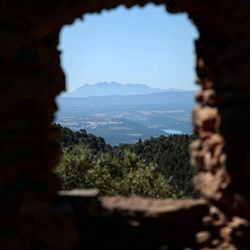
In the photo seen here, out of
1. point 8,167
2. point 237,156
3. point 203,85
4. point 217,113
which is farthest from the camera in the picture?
point 203,85

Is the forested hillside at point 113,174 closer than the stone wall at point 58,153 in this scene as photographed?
No

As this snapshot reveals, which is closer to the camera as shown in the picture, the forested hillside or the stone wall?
the stone wall

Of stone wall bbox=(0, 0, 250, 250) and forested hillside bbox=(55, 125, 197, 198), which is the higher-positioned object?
stone wall bbox=(0, 0, 250, 250)

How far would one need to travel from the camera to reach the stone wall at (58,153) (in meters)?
6.12

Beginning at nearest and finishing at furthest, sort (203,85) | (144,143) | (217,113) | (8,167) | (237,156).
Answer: (8,167)
(237,156)
(217,113)
(203,85)
(144,143)

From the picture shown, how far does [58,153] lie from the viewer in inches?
264

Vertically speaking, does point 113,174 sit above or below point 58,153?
below

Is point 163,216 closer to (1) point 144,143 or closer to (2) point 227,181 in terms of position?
(2) point 227,181

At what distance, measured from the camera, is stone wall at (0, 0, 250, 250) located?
6.12 meters

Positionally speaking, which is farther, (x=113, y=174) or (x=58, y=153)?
(x=113, y=174)

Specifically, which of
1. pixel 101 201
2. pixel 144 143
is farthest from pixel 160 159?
pixel 101 201

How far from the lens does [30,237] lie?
20.1ft

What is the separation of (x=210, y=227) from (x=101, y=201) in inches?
60.9

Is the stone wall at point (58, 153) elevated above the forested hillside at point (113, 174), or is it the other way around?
the stone wall at point (58, 153)
